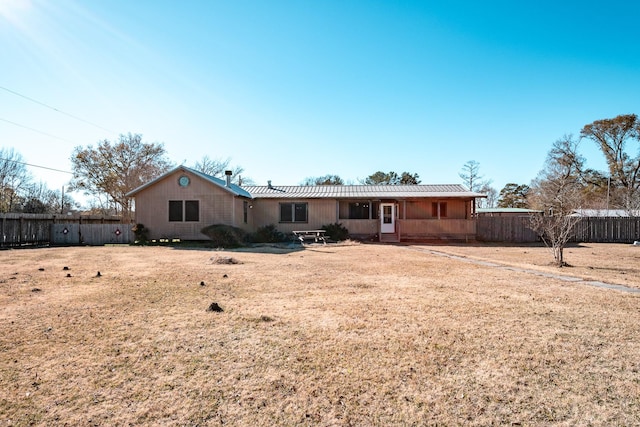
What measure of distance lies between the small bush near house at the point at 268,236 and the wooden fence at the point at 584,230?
39.5ft

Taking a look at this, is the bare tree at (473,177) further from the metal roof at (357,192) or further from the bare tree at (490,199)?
the metal roof at (357,192)

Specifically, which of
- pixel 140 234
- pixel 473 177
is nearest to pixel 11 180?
pixel 140 234

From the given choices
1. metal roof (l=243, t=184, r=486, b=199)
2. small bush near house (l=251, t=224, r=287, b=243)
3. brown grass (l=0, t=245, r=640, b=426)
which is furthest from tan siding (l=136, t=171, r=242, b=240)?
brown grass (l=0, t=245, r=640, b=426)

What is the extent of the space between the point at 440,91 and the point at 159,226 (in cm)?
1699

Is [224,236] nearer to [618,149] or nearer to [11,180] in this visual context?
[11,180]

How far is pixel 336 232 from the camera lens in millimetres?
19453

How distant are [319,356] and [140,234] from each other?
17802mm

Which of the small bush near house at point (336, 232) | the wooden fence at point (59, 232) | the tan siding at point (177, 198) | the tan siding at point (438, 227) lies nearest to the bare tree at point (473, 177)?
the tan siding at point (438, 227)

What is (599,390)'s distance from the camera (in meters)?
2.69

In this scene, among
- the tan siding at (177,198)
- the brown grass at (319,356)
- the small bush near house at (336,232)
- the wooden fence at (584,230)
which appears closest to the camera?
the brown grass at (319,356)

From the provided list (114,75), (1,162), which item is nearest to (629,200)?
(114,75)

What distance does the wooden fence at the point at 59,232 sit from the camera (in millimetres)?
16484

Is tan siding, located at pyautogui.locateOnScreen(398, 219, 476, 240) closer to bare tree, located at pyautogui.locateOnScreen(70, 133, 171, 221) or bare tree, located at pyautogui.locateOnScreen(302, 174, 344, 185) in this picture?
bare tree, located at pyautogui.locateOnScreen(70, 133, 171, 221)

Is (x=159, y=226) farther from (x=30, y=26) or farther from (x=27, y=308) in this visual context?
(x=27, y=308)
